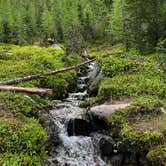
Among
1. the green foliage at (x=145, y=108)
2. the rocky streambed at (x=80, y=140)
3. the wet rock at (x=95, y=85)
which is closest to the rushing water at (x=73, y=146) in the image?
the rocky streambed at (x=80, y=140)

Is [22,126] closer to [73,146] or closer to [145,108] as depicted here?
[73,146]

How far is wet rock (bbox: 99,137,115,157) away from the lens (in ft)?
60.1

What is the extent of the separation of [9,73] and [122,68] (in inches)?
313

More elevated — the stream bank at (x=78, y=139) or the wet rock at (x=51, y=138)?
the wet rock at (x=51, y=138)

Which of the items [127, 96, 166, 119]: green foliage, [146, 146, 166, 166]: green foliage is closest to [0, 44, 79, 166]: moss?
[146, 146, 166, 166]: green foliage

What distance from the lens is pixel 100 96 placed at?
23.8m

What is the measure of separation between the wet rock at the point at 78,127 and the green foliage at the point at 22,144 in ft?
13.8

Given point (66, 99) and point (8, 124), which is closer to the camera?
point (8, 124)

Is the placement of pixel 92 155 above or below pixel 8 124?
below

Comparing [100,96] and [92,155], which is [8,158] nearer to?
[92,155]

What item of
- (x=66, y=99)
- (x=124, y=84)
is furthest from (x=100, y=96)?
(x=66, y=99)

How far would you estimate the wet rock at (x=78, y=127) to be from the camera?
2064 centimetres

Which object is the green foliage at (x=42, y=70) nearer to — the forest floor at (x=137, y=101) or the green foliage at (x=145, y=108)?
the forest floor at (x=137, y=101)

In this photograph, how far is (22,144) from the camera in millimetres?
15383
